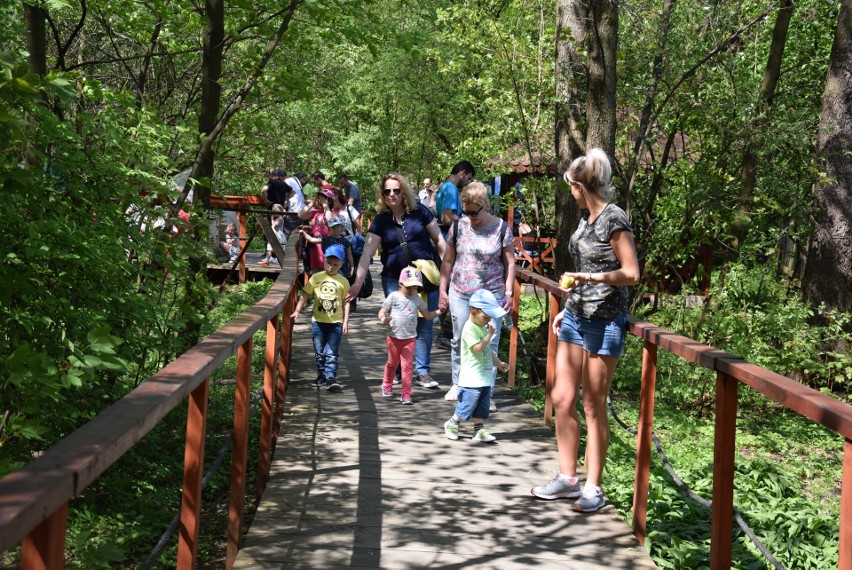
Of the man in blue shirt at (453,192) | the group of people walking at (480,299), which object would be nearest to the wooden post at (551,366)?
the group of people walking at (480,299)

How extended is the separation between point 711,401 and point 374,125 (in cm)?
3000

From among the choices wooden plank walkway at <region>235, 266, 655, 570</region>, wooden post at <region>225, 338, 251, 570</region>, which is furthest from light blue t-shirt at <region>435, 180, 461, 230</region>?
wooden post at <region>225, 338, 251, 570</region>

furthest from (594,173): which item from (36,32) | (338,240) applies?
(338,240)

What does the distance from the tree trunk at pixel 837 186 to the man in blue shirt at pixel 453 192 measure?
15.9ft

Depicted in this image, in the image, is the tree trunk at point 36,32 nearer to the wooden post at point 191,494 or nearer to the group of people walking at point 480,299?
the group of people walking at point 480,299

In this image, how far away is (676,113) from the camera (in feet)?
37.2

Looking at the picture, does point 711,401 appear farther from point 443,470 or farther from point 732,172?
point 443,470

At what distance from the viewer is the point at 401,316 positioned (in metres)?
8.95

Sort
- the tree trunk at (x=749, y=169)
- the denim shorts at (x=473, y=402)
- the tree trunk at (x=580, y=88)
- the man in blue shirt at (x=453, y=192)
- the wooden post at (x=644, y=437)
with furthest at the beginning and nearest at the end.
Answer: the tree trunk at (x=749, y=169)
the man in blue shirt at (x=453, y=192)
the tree trunk at (x=580, y=88)
the denim shorts at (x=473, y=402)
the wooden post at (x=644, y=437)

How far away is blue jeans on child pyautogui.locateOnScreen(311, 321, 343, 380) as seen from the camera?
930 centimetres

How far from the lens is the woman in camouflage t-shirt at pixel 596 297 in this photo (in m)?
5.59

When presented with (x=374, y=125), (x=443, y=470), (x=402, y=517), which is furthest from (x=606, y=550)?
(x=374, y=125)

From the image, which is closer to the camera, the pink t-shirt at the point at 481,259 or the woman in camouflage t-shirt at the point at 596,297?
the woman in camouflage t-shirt at the point at 596,297

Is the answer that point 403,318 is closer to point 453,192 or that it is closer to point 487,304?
point 487,304
